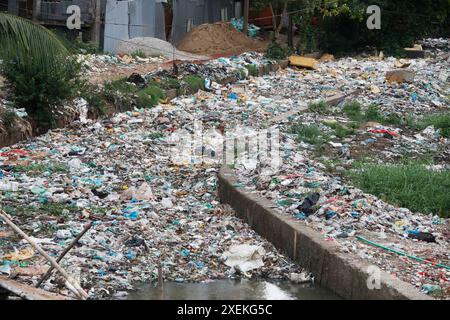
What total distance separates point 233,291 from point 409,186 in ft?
7.82

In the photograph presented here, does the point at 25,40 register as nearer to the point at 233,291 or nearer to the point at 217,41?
the point at 233,291

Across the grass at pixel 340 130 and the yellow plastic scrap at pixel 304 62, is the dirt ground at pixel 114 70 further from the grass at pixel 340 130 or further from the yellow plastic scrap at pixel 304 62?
the grass at pixel 340 130

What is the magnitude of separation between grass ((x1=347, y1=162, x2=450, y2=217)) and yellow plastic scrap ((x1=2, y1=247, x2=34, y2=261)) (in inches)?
120

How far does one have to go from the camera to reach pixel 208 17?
2359cm

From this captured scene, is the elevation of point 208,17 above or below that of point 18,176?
above

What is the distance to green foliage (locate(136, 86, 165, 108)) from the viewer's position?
12.0 meters

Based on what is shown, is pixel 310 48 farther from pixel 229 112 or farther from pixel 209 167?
pixel 209 167

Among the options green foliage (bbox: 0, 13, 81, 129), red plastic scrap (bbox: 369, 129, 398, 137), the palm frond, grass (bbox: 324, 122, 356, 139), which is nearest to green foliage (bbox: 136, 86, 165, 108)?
green foliage (bbox: 0, 13, 81, 129)

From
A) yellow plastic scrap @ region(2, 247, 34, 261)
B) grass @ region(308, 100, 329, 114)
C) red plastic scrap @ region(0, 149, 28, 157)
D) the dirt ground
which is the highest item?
Answer: the dirt ground

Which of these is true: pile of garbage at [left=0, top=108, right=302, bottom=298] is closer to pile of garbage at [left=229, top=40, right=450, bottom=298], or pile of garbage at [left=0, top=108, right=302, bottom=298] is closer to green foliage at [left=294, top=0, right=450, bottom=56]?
pile of garbage at [left=229, top=40, right=450, bottom=298]

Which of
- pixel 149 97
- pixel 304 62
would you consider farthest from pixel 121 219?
pixel 304 62
